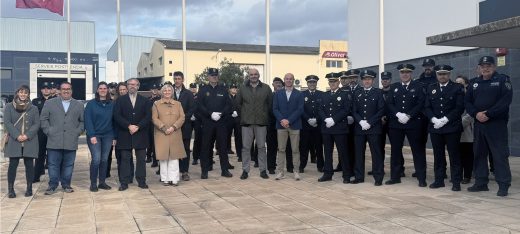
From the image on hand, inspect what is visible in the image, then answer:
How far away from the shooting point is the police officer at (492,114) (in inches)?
265

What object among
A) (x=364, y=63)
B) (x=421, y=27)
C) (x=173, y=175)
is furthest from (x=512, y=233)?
(x=364, y=63)

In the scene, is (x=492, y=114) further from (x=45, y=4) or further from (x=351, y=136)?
(x=45, y=4)

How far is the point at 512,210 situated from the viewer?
19.1ft

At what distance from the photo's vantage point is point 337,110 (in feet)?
26.5

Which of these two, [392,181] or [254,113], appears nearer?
[392,181]

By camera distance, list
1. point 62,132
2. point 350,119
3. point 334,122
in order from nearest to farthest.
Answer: point 62,132
point 334,122
point 350,119

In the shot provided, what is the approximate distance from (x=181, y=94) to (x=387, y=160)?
521 centimetres

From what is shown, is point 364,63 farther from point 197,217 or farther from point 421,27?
point 197,217

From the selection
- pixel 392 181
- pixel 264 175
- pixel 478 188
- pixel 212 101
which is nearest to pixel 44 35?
pixel 212 101

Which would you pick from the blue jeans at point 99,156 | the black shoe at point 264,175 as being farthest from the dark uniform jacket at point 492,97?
the blue jeans at point 99,156

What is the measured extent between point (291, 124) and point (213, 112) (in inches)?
54.5

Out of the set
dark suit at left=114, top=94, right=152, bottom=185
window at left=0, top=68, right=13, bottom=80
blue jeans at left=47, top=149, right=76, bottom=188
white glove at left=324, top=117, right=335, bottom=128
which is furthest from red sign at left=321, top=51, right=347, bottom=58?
blue jeans at left=47, top=149, right=76, bottom=188

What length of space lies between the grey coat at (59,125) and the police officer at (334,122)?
4.00 metres

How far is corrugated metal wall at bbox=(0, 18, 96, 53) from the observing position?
184ft
